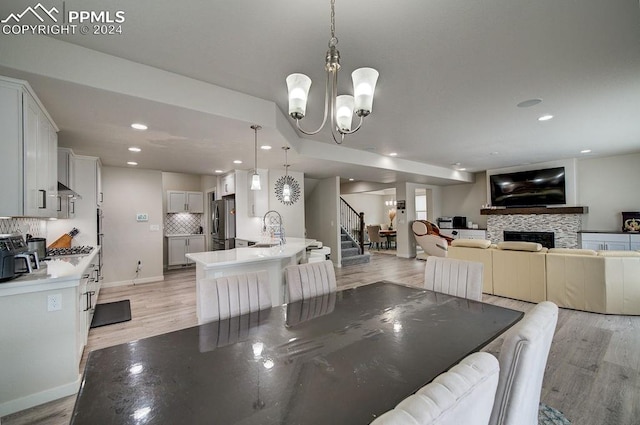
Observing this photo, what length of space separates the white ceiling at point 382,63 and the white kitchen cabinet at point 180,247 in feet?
11.3

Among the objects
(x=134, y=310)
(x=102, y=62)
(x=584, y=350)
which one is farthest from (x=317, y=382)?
(x=134, y=310)

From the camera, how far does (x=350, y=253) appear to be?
7730 mm

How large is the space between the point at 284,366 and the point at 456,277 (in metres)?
1.78

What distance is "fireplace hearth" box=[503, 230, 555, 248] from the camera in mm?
7039

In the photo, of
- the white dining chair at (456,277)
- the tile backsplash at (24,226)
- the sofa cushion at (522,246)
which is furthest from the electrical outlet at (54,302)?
the sofa cushion at (522,246)

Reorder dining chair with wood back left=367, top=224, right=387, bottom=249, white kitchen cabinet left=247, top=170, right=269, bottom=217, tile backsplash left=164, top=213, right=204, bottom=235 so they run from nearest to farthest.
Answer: white kitchen cabinet left=247, top=170, right=269, bottom=217 → tile backsplash left=164, top=213, right=204, bottom=235 → dining chair with wood back left=367, top=224, right=387, bottom=249

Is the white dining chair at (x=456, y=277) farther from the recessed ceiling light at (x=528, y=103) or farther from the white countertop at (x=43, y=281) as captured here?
the white countertop at (x=43, y=281)

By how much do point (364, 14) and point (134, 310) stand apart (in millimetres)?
4607

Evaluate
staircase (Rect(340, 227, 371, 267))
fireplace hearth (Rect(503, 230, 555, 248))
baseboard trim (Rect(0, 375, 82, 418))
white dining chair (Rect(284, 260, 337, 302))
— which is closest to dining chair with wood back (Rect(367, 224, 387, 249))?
staircase (Rect(340, 227, 371, 267))

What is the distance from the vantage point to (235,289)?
5.86 feet

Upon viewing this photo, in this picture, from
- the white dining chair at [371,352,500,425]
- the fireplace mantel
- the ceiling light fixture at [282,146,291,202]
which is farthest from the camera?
the fireplace mantel

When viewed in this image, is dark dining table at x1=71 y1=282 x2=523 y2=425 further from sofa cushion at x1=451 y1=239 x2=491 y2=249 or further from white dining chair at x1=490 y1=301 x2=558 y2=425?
sofa cushion at x1=451 y1=239 x2=491 y2=249

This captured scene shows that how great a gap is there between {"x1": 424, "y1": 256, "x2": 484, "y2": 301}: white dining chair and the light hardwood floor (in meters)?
0.85

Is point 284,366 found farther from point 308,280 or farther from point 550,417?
point 550,417
